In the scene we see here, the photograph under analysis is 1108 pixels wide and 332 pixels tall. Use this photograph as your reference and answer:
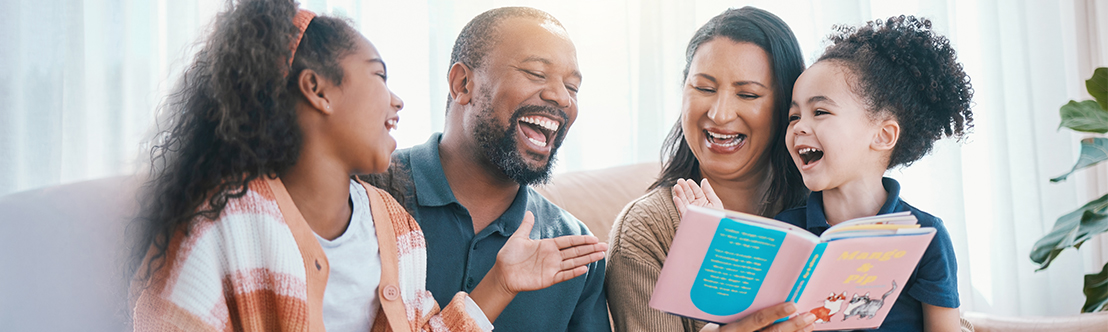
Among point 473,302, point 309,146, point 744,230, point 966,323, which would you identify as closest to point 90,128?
point 309,146

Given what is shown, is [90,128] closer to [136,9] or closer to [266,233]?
[136,9]

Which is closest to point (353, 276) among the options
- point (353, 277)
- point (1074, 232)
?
point (353, 277)

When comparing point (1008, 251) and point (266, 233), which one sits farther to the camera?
point (1008, 251)

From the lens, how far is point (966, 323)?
5.38 feet

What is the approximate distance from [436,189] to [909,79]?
1049mm

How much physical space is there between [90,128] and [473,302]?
1.06 m

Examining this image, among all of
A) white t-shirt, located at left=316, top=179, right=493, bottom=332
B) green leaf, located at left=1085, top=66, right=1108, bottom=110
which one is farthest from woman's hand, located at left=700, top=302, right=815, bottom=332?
green leaf, located at left=1085, top=66, right=1108, bottom=110

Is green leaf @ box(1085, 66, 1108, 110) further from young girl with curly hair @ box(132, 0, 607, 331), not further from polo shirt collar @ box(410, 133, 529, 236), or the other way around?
young girl with curly hair @ box(132, 0, 607, 331)

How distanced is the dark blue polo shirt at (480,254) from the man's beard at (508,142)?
0.10 meters

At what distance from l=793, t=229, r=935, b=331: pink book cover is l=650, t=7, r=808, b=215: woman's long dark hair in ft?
1.53

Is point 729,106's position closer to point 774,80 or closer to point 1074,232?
point 774,80

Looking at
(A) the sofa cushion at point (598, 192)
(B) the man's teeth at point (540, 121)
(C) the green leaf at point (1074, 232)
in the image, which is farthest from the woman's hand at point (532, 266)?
(C) the green leaf at point (1074, 232)

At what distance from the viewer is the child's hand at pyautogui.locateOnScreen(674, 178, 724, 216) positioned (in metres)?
1.35

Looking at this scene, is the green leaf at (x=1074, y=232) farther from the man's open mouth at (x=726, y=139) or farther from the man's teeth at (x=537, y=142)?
the man's teeth at (x=537, y=142)
